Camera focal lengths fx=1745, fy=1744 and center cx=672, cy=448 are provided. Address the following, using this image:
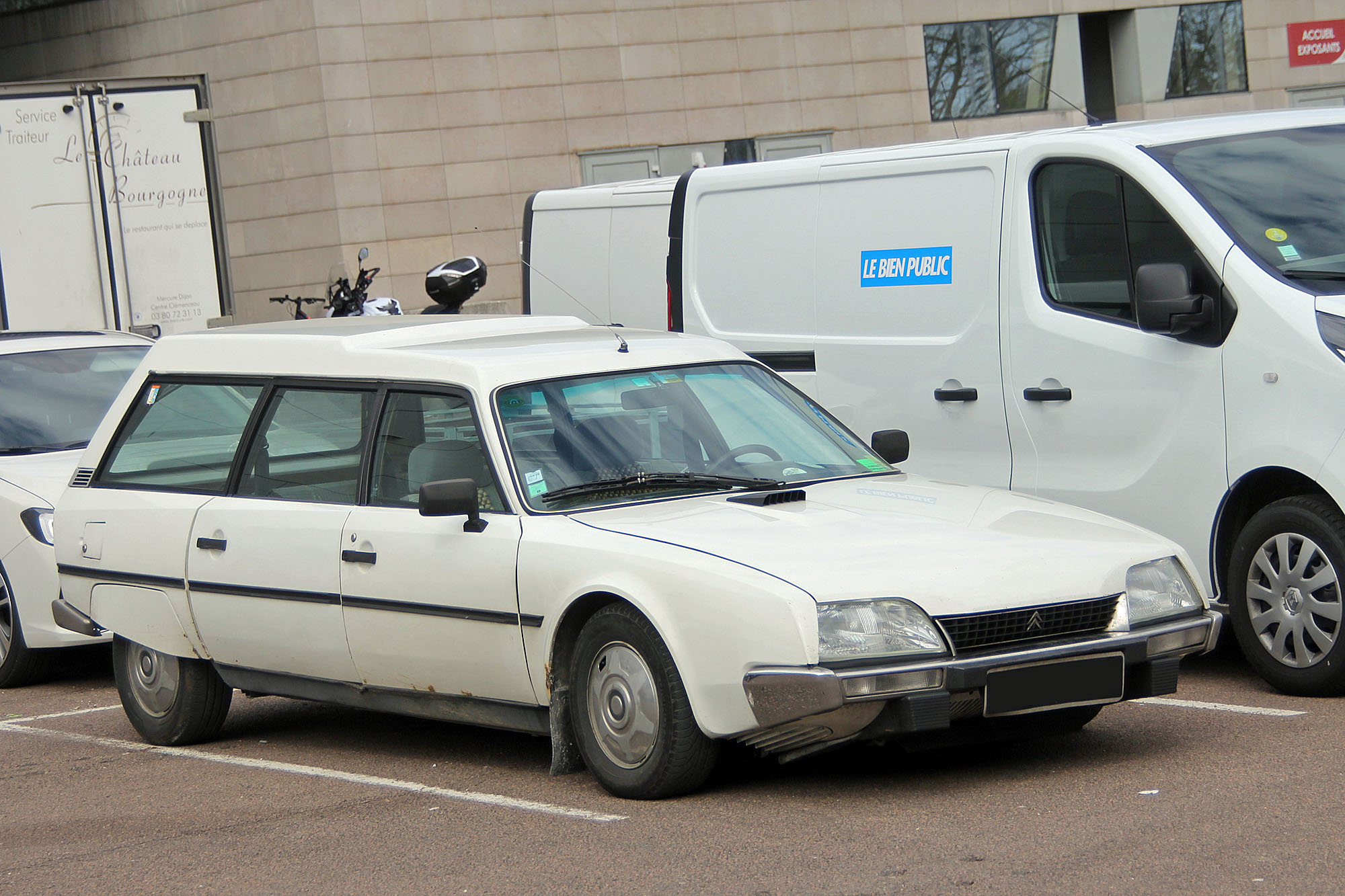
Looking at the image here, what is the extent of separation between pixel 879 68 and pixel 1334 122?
21.9 meters

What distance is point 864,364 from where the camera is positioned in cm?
844

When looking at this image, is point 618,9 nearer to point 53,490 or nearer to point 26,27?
point 26,27

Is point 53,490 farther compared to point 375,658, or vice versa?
point 53,490

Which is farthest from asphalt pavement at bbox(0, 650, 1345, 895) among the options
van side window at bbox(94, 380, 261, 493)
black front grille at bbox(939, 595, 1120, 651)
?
van side window at bbox(94, 380, 261, 493)

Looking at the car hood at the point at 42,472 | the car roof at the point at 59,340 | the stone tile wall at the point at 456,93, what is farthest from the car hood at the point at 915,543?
the stone tile wall at the point at 456,93

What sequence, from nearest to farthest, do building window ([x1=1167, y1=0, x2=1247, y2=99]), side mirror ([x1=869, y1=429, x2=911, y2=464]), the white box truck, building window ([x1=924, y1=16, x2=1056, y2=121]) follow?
side mirror ([x1=869, y1=429, x2=911, y2=464]) < the white box truck < building window ([x1=924, y1=16, x2=1056, y2=121]) < building window ([x1=1167, y1=0, x2=1247, y2=99])

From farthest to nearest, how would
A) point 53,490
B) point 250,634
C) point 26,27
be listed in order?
point 26,27
point 53,490
point 250,634

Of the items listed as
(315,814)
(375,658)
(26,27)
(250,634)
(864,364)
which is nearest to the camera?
(315,814)

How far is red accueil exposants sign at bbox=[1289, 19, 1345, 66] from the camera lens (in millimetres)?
31469

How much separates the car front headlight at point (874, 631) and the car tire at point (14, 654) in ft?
18.1

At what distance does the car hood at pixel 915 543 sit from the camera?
17.0 ft

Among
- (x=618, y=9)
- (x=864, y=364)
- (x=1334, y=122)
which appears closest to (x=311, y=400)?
(x=864, y=364)

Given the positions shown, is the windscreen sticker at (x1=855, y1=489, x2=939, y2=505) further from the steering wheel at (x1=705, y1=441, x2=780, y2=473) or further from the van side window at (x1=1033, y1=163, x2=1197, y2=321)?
the van side window at (x1=1033, y1=163, x2=1197, y2=321)

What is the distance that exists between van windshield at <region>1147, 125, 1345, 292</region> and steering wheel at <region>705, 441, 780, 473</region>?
6.87 ft
